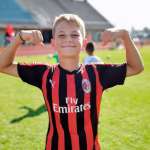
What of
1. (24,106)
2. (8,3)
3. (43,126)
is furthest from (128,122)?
(8,3)

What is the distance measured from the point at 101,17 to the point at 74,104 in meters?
76.2

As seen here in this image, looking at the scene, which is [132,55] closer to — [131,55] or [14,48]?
[131,55]

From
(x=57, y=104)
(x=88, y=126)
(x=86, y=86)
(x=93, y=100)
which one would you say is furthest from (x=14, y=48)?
(x=88, y=126)

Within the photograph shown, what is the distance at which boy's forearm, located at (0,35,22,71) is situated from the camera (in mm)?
3705

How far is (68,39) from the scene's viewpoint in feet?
11.4

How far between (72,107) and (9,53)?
810mm

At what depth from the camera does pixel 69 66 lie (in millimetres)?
3645

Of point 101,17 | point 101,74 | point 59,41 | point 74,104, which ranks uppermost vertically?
point 59,41

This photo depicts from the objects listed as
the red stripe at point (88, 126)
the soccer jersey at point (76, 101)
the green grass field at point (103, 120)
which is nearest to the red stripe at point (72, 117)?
the soccer jersey at point (76, 101)

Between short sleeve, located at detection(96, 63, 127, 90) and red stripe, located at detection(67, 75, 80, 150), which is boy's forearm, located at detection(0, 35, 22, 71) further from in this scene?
short sleeve, located at detection(96, 63, 127, 90)

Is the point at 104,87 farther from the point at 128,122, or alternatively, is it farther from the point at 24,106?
the point at 24,106

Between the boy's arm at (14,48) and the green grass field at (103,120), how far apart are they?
3361 mm

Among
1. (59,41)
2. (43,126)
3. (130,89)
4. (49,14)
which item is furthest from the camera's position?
(49,14)

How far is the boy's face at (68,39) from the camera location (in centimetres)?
349
